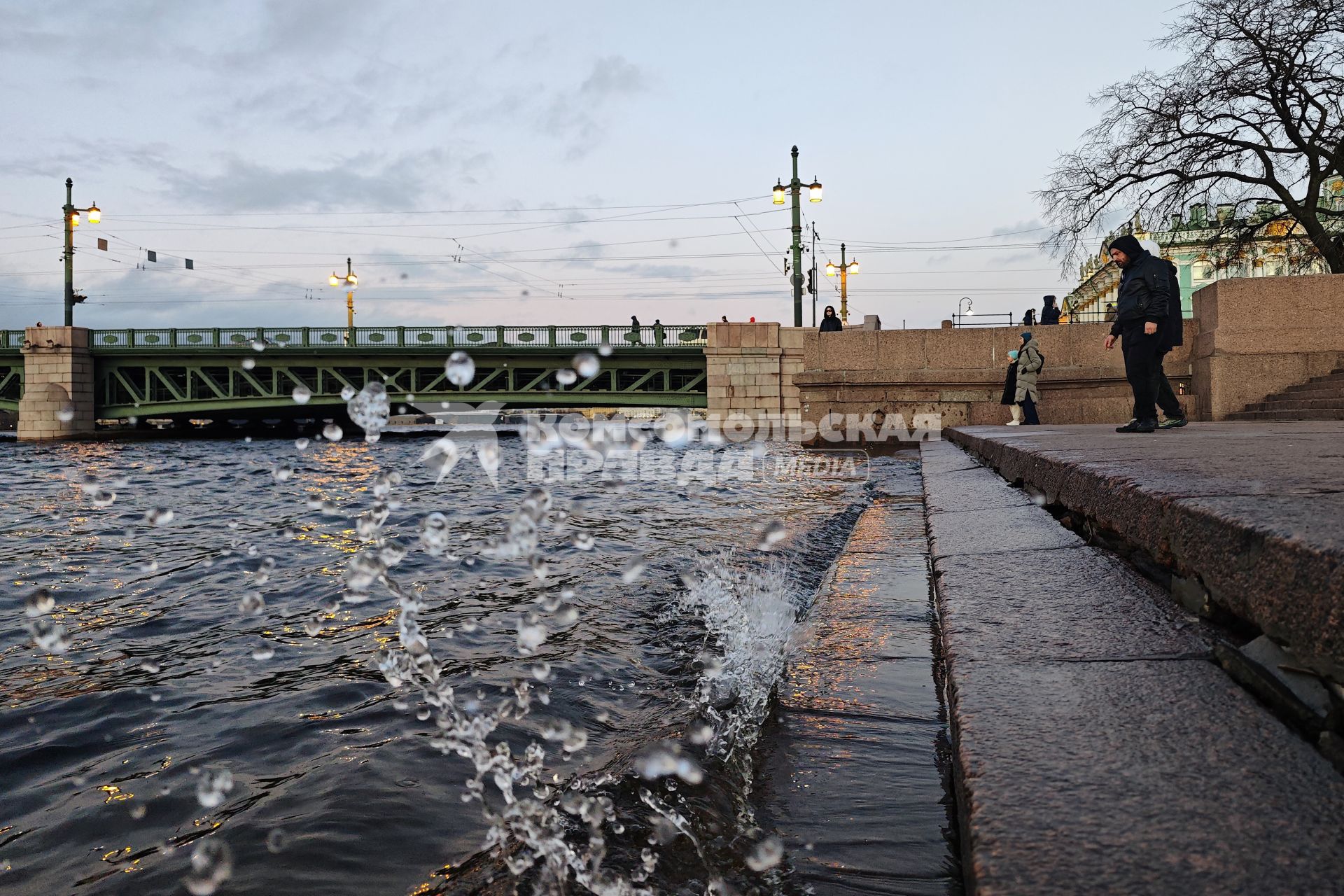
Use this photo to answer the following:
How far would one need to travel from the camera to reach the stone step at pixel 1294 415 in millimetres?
10164

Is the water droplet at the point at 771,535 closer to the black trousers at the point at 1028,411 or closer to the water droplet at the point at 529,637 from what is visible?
the water droplet at the point at 529,637

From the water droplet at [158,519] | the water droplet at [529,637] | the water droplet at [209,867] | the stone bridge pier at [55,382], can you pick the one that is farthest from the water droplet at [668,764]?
the stone bridge pier at [55,382]

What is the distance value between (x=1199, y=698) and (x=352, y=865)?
1823 mm

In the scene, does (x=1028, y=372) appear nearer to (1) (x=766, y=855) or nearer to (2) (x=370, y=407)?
(2) (x=370, y=407)

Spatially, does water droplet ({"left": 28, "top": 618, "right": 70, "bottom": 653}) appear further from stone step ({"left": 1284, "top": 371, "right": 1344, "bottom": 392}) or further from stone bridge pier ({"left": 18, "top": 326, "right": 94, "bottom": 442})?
stone bridge pier ({"left": 18, "top": 326, "right": 94, "bottom": 442})

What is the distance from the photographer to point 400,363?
31.5 m

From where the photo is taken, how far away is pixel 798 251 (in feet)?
75.1

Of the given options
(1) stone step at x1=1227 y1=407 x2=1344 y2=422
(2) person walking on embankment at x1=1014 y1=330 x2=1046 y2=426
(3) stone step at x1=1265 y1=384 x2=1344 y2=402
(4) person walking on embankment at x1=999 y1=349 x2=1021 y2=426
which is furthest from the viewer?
(4) person walking on embankment at x1=999 y1=349 x2=1021 y2=426

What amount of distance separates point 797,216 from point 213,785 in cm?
2280

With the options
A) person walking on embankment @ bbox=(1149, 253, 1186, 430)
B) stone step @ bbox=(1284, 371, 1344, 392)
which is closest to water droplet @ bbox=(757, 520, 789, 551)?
person walking on embankment @ bbox=(1149, 253, 1186, 430)

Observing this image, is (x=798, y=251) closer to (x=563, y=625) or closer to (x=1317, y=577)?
(x=563, y=625)

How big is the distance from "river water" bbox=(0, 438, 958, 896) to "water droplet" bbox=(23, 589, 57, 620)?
2 centimetres

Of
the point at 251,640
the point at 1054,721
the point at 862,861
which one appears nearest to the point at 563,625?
the point at 251,640

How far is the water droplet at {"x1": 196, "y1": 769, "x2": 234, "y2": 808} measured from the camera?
97.2 inches
